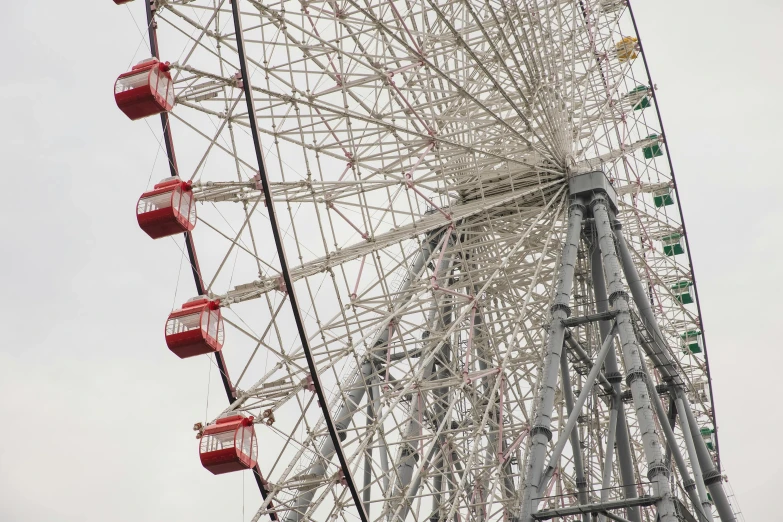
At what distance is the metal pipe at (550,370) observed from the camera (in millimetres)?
18203

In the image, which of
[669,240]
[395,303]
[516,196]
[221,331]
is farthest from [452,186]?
[669,240]

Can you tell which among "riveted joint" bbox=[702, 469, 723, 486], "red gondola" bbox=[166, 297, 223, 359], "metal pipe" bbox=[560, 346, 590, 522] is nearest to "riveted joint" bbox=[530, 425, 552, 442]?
"metal pipe" bbox=[560, 346, 590, 522]

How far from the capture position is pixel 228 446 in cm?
1794

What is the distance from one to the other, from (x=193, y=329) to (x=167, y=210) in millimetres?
2061

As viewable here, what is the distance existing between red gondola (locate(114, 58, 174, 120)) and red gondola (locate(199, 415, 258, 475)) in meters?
5.48

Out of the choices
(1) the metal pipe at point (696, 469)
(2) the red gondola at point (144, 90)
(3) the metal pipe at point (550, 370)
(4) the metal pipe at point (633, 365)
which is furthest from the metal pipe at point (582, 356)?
(2) the red gondola at point (144, 90)

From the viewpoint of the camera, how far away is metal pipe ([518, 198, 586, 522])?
18.2m

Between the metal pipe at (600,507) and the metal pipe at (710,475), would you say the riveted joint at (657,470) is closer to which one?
the metal pipe at (600,507)

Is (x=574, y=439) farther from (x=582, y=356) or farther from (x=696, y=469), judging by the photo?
(x=696, y=469)

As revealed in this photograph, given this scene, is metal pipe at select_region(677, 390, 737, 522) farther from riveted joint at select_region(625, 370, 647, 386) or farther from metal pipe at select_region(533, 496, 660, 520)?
metal pipe at select_region(533, 496, 660, 520)

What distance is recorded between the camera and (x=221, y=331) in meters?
19.5

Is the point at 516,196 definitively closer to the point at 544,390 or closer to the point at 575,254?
the point at 575,254

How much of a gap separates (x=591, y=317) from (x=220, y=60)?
26.3 ft

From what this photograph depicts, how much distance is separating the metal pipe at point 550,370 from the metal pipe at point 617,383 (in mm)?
921
